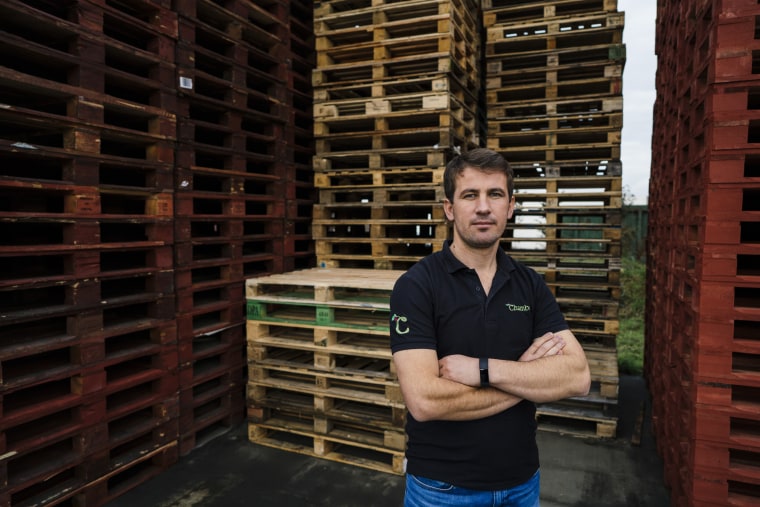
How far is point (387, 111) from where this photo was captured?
224 inches

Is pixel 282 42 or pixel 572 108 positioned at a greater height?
pixel 282 42

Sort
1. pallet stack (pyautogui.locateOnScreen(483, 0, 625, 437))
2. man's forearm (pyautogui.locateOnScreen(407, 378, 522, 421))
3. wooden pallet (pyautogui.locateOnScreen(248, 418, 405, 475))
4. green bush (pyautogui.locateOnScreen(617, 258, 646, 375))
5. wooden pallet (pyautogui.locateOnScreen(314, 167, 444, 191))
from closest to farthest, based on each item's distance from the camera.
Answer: man's forearm (pyautogui.locateOnScreen(407, 378, 522, 421)) < wooden pallet (pyautogui.locateOnScreen(248, 418, 405, 475)) < wooden pallet (pyautogui.locateOnScreen(314, 167, 444, 191)) < pallet stack (pyautogui.locateOnScreen(483, 0, 625, 437)) < green bush (pyautogui.locateOnScreen(617, 258, 646, 375))

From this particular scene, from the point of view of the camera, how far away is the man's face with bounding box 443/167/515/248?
2.43 meters

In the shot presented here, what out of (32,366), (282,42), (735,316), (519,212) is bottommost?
(32,366)

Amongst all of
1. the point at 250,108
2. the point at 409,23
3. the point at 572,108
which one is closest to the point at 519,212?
the point at 572,108

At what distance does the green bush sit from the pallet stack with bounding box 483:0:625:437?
2021 millimetres

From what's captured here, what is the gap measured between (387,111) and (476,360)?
4096 mm

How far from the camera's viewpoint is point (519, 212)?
652 centimetres

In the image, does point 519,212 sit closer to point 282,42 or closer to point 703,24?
point 703,24

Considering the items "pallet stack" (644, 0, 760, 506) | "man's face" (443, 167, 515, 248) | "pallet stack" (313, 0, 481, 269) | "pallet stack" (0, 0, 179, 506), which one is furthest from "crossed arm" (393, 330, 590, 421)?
"pallet stack" (313, 0, 481, 269)

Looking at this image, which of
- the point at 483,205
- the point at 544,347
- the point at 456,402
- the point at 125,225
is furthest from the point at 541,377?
the point at 125,225

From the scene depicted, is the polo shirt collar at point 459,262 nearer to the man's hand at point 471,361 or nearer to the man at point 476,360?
the man at point 476,360

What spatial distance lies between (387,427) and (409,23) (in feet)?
14.8

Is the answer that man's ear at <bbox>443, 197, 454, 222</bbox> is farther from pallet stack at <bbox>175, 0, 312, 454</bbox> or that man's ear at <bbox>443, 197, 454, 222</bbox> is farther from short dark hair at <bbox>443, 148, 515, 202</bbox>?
pallet stack at <bbox>175, 0, 312, 454</bbox>
